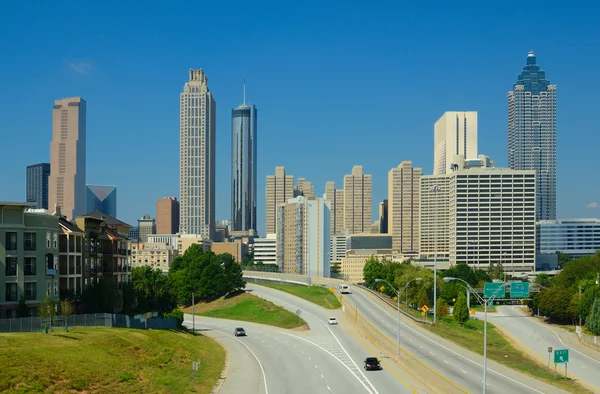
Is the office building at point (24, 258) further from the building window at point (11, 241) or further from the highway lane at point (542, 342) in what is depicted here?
the highway lane at point (542, 342)

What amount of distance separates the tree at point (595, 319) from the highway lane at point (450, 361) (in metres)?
25.6

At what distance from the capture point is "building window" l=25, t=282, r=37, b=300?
76250 millimetres

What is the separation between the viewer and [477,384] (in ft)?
204

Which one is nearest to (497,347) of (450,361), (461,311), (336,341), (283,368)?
(336,341)

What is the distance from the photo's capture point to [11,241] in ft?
248

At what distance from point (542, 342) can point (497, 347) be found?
46.2 ft

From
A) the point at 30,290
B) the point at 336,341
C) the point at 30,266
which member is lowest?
the point at 336,341

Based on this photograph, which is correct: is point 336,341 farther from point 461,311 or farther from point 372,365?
point 461,311

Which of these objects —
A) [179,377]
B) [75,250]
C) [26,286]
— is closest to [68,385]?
[179,377]

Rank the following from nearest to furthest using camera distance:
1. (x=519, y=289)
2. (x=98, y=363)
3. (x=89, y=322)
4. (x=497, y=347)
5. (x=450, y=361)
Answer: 1. (x=98, y=363)
2. (x=89, y=322)
3. (x=450, y=361)
4. (x=497, y=347)
5. (x=519, y=289)

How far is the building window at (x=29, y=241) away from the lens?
7680cm

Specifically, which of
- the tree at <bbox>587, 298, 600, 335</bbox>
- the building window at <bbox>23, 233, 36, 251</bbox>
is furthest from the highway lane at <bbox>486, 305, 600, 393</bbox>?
the building window at <bbox>23, 233, 36, 251</bbox>

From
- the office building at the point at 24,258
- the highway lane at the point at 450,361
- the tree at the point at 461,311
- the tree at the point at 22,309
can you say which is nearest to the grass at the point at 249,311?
the highway lane at the point at 450,361

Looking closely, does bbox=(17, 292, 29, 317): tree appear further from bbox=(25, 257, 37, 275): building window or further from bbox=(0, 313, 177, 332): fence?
bbox=(0, 313, 177, 332): fence
